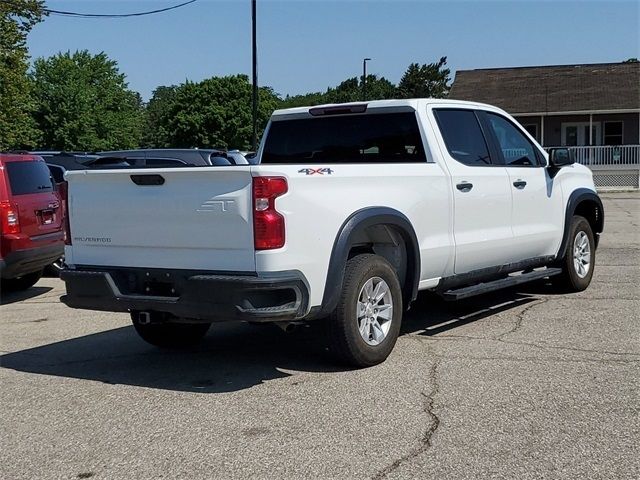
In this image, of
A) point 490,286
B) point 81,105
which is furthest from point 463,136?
point 81,105

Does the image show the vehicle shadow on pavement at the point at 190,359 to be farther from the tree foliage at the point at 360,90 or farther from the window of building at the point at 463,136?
the tree foliage at the point at 360,90

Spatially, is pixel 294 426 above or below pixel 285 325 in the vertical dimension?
below

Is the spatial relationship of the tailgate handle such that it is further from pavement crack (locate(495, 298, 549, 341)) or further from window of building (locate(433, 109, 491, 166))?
pavement crack (locate(495, 298, 549, 341))

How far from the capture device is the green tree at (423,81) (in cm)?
6500

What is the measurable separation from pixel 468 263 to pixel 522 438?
9.05 ft

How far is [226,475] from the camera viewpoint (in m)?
4.04

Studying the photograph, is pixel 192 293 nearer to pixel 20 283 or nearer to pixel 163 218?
pixel 163 218

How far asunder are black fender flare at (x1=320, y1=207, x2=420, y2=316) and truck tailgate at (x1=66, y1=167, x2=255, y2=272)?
2.18ft

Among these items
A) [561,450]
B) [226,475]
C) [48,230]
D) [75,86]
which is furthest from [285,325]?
[75,86]

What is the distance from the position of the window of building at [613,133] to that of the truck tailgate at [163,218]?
1324 inches

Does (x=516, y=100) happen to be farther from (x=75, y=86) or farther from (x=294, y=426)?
(x=75, y=86)

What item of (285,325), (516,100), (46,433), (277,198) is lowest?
(46,433)

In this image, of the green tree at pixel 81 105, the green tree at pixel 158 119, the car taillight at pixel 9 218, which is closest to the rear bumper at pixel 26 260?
the car taillight at pixel 9 218

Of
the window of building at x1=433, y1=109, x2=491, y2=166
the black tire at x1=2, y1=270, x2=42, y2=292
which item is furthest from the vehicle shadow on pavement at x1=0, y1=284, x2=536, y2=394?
the black tire at x1=2, y1=270, x2=42, y2=292
